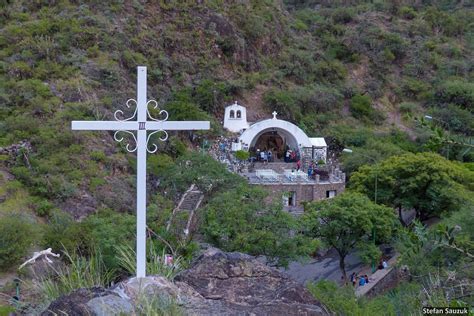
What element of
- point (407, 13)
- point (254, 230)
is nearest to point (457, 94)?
point (407, 13)

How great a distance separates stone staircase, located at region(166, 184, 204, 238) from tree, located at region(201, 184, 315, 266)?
1.07 meters

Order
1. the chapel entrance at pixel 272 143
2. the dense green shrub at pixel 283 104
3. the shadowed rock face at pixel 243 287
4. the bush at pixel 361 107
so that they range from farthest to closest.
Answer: the bush at pixel 361 107, the dense green shrub at pixel 283 104, the chapel entrance at pixel 272 143, the shadowed rock face at pixel 243 287

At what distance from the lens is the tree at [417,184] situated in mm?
20734

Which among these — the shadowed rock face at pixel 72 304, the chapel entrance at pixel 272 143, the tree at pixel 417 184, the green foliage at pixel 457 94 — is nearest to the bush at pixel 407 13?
the green foliage at pixel 457 94

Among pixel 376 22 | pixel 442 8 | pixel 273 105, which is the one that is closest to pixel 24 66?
pixel 273 105

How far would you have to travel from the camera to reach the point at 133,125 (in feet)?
23.9

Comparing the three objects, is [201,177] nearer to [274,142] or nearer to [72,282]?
[274,142]

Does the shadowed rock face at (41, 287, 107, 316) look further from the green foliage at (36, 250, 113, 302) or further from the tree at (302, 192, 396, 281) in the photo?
the tree at (302, 192, 396, 281)

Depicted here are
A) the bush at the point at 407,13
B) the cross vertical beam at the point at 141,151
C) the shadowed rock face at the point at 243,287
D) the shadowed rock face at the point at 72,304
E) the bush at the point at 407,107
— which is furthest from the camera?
the bush at the point at 407,13

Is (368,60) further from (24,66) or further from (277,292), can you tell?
(277,292)

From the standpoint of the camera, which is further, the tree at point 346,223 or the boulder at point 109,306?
the tree at point 346,223

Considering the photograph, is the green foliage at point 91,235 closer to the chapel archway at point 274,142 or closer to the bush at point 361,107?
the chapel archway at point 274,142

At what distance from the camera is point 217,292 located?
6.58 meters

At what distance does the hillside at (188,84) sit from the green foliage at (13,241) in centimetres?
15
